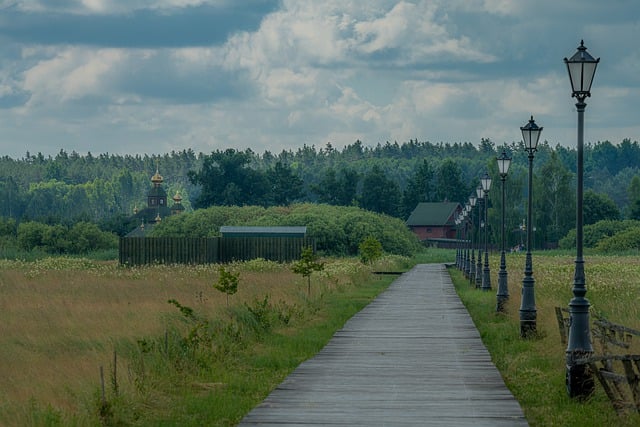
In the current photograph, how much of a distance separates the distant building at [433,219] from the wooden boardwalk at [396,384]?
11918 centimetres

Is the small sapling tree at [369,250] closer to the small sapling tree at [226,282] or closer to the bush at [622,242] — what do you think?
the small sapling tree at [226,282]

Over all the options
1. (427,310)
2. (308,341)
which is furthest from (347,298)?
(308,341)

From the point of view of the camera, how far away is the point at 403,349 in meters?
20.2

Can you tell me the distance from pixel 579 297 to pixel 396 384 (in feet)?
9.49

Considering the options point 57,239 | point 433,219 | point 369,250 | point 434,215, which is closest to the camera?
point 369,250

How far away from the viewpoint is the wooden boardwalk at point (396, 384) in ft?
40.4

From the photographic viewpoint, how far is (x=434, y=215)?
144875 millimetres

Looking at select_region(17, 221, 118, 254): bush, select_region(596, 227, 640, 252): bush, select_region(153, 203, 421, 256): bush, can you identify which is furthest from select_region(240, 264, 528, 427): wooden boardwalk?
select_region(596, 227, 640, 252): bush

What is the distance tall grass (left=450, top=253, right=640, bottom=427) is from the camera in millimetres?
12867

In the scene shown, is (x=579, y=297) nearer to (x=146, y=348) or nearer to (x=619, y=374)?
(x=619, y=374)

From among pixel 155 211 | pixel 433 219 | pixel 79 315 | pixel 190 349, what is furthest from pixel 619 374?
pixel 155 211

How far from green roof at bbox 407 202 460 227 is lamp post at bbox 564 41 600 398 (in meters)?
129

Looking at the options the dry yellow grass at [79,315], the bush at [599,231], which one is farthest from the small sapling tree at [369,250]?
the bush at [599,231]

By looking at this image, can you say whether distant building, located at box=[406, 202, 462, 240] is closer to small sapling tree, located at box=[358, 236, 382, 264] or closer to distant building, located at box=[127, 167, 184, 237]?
distant building, located at box=[127, 167, 184, 237]
